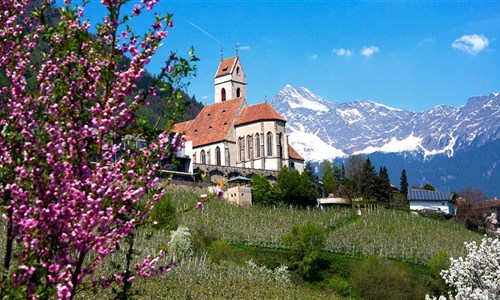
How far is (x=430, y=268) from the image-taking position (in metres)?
53.8

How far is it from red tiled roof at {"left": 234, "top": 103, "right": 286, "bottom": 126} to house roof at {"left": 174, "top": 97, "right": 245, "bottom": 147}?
1.15 meters

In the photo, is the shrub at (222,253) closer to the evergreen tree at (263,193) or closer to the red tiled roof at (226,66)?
the evergreen tree at (263,193)

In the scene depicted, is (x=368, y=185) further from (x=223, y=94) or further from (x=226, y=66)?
(x=226, y=66)

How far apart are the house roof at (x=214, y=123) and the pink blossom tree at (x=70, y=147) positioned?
272 ft

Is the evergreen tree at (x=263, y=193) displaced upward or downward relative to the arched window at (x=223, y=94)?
downward

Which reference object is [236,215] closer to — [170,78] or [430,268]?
[430,268]

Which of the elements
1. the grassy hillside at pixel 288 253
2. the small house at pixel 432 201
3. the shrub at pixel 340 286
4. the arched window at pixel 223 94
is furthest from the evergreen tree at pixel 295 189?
the arched window at pixel 223 94

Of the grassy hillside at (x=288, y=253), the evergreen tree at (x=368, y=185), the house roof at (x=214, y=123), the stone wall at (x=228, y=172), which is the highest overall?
the house roof at (x=214, y=123)

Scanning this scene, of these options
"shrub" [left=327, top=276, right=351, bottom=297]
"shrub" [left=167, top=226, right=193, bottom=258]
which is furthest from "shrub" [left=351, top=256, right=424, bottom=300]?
"shrub" [left=167, top=226, right=193, bottom=258]

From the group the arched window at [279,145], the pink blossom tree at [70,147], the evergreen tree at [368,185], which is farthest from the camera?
the evergreen tree at [368,185]

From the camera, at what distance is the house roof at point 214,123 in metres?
92.8

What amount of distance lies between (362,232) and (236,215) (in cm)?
1086

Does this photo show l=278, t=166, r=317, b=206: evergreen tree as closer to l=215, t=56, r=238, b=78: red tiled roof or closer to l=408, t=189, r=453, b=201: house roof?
l=408, t=189, r=453, b=201: house roof

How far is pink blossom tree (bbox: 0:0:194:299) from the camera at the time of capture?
7.31 meters
